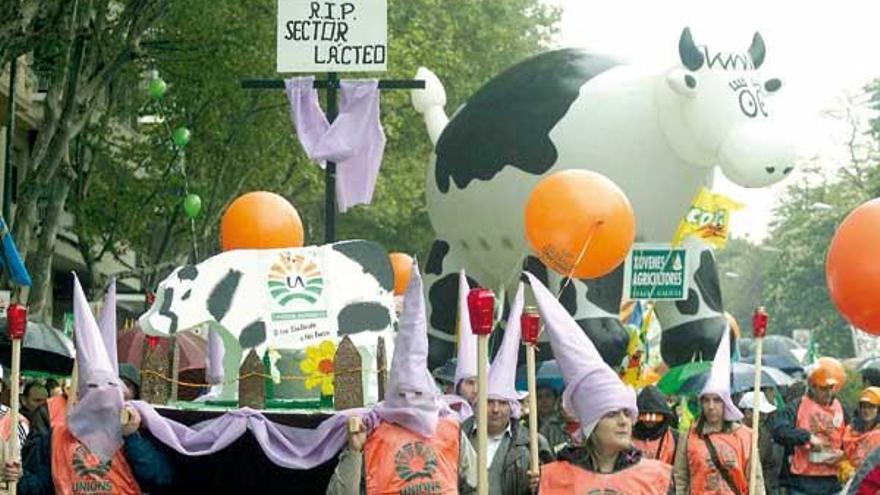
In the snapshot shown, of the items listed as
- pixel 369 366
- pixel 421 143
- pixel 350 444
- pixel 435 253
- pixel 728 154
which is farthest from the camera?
pixel 421 143

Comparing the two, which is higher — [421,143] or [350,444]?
[421,143]

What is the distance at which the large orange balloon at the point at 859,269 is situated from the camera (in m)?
7.17

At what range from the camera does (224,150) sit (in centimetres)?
3061

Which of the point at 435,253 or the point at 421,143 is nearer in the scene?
the point at 435,253

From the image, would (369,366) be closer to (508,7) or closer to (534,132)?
(534,132)

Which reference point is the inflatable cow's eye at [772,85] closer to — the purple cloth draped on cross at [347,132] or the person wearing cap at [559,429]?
the purple cloth draped on cross at [347,132]

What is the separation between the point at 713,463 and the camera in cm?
1154

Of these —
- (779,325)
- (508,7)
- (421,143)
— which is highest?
(508,7)

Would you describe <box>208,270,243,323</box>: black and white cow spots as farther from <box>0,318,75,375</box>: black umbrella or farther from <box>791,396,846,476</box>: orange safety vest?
<box>791,396,846,476</box>: orange safety vest

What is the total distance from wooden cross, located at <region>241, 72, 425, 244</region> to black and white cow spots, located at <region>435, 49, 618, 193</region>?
15.6 ft

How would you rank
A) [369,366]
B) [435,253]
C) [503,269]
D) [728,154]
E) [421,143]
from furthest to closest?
[421,143], [435,253], [503,269], [728,154], [369,366]

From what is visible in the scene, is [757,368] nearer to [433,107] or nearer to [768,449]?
[768,449]

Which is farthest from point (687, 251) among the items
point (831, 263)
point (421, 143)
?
point (421, 143)

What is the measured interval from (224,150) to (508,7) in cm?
870
